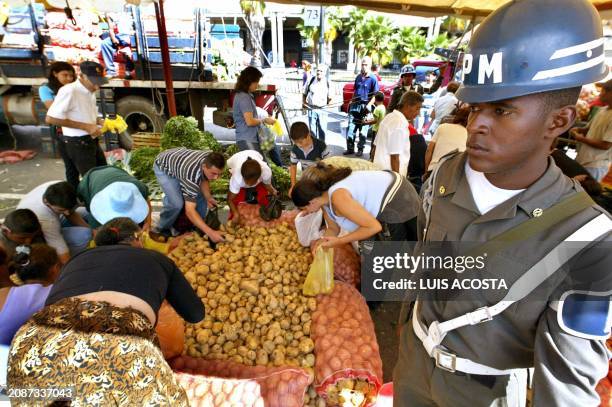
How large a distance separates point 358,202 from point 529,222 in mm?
1588

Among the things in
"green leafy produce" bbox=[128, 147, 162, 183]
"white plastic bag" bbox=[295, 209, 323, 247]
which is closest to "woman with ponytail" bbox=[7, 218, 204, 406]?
"white plastic bag" bbox=[295, 209, 323, 247]

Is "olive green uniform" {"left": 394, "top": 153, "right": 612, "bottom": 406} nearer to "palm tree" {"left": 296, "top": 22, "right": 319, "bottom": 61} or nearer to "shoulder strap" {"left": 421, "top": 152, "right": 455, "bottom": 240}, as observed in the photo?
"shoulder strap" {"left": 421, "top": 152, "right": 455, "bottom": 240}

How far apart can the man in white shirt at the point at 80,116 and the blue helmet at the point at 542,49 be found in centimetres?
421

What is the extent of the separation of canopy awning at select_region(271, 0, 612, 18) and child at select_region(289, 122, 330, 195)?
133 centimetres

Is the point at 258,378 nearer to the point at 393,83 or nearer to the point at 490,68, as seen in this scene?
the point at 490,68

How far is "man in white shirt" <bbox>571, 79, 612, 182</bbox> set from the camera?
3.36 m

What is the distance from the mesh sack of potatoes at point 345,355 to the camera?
1.94 m

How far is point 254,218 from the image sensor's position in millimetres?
3535

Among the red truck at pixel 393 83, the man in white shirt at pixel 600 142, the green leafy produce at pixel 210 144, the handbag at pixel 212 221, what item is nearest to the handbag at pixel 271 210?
the handbag at pixel 212 221

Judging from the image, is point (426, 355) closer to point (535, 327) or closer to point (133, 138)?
point (535, 327)

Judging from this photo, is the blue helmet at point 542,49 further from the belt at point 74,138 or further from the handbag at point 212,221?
the belt at point 74,138

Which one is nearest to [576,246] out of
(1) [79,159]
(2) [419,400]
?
(2) [419,400]

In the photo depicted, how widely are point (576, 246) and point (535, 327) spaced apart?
0.24 m

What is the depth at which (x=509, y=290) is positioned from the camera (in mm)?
918
